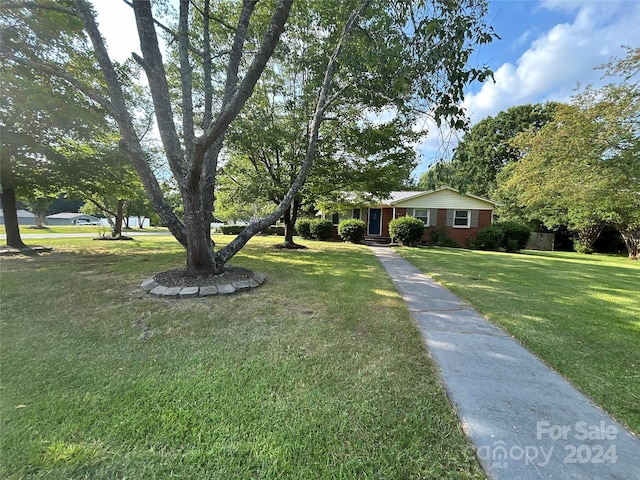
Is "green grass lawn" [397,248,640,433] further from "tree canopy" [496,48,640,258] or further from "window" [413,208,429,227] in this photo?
"window" [413,208,429,227]

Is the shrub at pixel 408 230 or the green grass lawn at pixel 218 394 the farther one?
the shrub at pixel 408 230

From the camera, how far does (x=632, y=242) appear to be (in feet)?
50.8

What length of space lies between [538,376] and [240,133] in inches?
347

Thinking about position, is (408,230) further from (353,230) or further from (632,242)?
(632,242)

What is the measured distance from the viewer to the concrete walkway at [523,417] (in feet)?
5.08

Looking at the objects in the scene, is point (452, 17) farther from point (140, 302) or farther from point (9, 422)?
point (140, 302)

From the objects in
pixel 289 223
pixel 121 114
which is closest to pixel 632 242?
pixel 289 223

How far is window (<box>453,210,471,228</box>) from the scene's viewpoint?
54.0ft

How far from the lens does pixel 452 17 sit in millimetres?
2877

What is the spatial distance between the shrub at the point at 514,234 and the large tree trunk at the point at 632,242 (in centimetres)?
650

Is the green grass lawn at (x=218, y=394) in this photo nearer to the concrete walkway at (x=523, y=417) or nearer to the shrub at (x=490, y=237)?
the concrete walkway at (x=523, y=417)

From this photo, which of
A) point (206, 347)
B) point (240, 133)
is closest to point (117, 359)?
point (206, 347)

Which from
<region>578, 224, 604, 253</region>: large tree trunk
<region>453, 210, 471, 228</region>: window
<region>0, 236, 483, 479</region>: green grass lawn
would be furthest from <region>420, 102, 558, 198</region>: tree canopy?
<region>0, 236, 483, 479</region>: green grass lawn

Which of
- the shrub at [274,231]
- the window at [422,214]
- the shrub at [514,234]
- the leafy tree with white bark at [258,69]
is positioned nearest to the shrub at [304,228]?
the shrub at [274,231]
